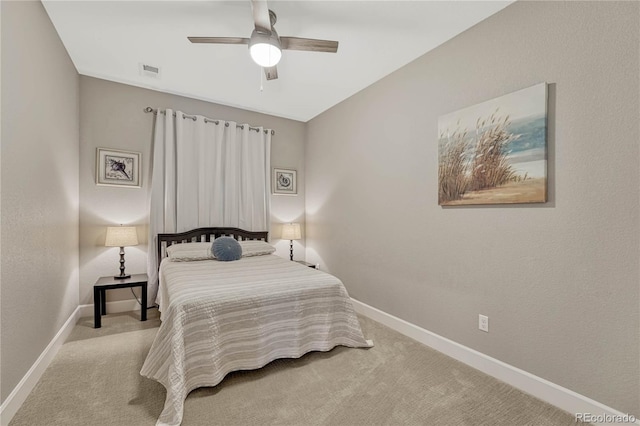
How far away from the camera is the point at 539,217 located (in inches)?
72.3

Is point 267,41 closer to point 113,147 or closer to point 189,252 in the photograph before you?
point 189,252

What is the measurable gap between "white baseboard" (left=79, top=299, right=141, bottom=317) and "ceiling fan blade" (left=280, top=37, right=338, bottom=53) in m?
3.28

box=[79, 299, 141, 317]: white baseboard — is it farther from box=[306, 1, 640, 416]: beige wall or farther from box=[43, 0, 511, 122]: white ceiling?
box=[306, 1, 640, 416]: beige wall

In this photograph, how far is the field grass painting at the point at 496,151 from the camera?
71.8 inches

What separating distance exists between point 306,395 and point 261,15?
241cm

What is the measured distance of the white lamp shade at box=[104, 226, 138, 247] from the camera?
2980 millimetres

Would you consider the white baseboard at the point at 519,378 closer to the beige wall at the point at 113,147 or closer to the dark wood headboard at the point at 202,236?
the dark wood headboard at the point at 202,236

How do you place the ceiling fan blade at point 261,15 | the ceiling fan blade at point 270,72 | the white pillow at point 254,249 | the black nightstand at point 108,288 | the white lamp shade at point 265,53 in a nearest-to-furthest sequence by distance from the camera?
1. the ceiling fan blade at point 261,15
2. the white lamp shade at point 265,53
3. the ceiling fan blade at point 270,72
4. the black nightstand at point 108,288
5. the white pillow at point 254,249

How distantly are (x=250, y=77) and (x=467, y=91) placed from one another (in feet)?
7.21

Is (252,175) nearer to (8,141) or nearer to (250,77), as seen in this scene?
(250,77)

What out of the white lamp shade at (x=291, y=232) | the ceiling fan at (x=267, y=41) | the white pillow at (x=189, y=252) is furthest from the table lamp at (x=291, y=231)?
the ceiling fan at (x=267, y=41)

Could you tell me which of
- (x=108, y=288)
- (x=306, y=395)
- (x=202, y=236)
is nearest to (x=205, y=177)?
(x=202, y=236)

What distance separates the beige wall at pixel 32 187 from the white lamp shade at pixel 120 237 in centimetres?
33

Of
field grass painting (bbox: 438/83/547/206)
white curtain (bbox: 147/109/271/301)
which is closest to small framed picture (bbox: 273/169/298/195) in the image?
white curtain (bbox: 147/109/271/301)
